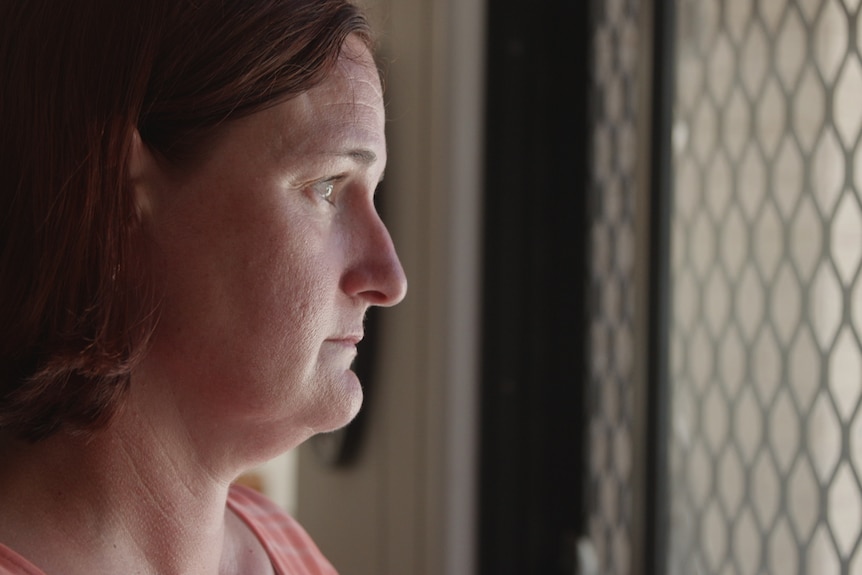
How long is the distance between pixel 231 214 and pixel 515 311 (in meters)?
1.11

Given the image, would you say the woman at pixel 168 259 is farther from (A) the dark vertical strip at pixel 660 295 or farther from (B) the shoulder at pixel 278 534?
(A) the dark vertical strip at pixel 660 295

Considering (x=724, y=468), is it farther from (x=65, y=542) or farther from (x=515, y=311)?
(x=65, y=542)

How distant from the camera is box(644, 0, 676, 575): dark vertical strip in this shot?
1588 millimetres

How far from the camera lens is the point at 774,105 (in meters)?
1.38

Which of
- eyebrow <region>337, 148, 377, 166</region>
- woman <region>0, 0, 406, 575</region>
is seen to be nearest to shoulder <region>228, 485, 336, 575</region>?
woman <region>0, 0, 406, 575</region>

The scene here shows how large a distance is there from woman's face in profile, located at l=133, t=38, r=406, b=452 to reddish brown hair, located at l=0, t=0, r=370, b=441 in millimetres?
23

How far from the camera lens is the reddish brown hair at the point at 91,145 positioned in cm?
75

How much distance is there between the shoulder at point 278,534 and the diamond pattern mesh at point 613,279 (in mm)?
814

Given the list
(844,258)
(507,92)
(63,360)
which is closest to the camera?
(63,360)

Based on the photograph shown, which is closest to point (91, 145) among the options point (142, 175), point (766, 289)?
point (142, 175)

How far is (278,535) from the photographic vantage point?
3.40 feet

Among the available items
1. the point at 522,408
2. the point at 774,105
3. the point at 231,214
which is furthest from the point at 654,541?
the point at 231,214

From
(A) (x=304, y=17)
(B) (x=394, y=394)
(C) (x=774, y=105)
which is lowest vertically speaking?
(B) (x=394, y=394)

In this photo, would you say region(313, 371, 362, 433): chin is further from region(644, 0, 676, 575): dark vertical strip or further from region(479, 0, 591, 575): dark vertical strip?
region(479, 0, 591, 575): dark vertical strip
